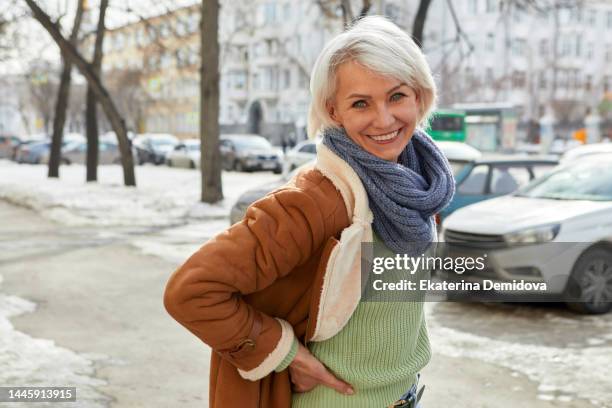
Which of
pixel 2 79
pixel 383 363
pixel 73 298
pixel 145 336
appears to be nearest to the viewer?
pixel 383 363

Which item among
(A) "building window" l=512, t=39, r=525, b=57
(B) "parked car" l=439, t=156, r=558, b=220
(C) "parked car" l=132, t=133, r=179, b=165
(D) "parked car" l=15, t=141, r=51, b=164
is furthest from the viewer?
(A) "building window" l=512, t=39, r=525, b=57

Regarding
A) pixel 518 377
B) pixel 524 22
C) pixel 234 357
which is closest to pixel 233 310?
pixel 234 357

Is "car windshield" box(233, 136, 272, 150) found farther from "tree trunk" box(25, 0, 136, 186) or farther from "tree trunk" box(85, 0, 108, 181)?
"tree trunk" box(25, 0, 136, 186)

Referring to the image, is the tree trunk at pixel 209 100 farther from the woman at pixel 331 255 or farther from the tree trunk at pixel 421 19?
the woman at pixel 331 255

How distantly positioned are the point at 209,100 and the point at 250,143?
1618cm

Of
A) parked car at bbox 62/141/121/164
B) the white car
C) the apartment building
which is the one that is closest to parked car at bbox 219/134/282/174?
parked car at bbox 62/141/121/164

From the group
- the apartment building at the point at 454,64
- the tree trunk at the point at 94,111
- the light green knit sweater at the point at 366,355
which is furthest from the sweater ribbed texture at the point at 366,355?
the apartment building at the point at 454,64

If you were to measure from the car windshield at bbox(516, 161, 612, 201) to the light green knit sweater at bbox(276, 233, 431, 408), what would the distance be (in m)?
6.01

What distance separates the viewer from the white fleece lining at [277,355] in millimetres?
1835

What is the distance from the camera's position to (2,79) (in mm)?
52094

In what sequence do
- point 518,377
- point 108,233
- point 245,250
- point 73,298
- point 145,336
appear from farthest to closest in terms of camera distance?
point 108,233, point 73,298, point 145,336, point 518,377, point 245,250

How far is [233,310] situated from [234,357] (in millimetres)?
141

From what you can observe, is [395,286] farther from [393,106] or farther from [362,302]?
[393,106]

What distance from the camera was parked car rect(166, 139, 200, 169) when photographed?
1405 inches
